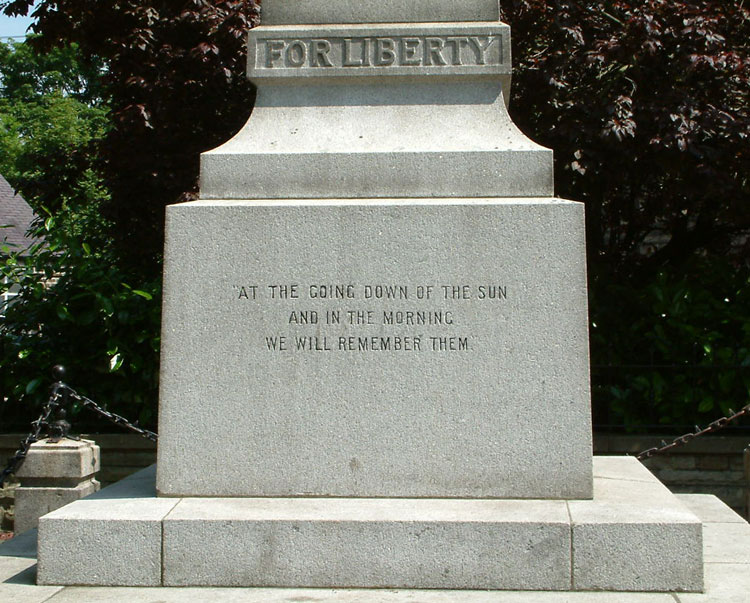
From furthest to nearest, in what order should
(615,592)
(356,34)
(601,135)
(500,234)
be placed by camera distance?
(601,135)
(356,34)
(500,234)
(615,592)

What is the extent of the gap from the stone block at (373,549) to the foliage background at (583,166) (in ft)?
14.9

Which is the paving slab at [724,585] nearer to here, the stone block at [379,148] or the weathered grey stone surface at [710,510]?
the weathered grey stone surface at [710,510]

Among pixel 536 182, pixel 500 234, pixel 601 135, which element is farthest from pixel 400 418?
pixel 601 135

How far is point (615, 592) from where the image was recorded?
4094 millimetres

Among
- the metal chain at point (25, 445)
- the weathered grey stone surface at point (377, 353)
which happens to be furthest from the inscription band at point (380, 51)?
the metal chain at point (25, 445)

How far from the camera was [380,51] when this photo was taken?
5109 millimetres

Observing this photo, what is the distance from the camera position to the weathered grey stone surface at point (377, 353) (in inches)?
181

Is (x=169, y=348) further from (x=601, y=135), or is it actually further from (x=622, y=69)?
(x=622, y=69)

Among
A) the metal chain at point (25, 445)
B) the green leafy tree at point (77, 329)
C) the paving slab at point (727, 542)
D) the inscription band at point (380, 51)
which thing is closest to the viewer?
the paving slab at point (727, 542)

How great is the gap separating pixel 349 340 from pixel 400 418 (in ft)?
1.52

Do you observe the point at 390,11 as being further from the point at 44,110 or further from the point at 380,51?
the point at 44,110

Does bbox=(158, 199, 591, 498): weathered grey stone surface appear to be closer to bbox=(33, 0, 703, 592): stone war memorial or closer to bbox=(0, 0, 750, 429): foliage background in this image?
bbox=(33, 0, 703, 592): stone war memorial

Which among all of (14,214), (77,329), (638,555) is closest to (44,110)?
(14,214)

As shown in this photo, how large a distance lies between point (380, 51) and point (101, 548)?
2.92m
